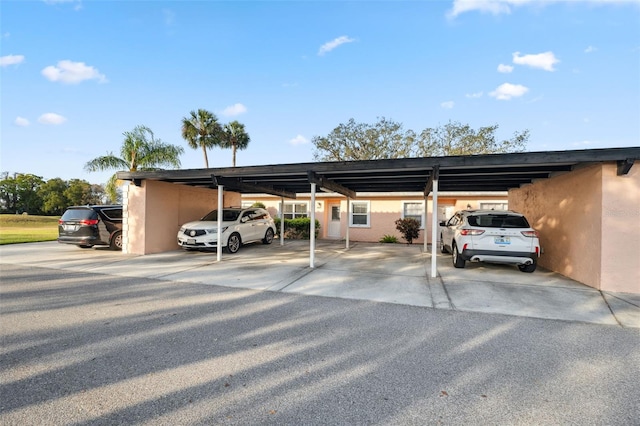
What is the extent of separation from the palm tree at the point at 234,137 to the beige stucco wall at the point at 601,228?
22.2 metres

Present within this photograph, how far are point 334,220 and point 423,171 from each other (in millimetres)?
10220

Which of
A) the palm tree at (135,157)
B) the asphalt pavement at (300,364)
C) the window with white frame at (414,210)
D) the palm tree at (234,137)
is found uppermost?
the palm tree at (234,137)

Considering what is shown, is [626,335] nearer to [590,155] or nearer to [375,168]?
[590,155]

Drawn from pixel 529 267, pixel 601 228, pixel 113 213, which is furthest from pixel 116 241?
pixel 601 228

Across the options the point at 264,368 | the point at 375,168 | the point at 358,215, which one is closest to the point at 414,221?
the point at 358,215

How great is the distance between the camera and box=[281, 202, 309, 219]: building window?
1870 centimetres

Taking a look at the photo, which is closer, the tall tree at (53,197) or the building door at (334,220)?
the building door at (334,220)

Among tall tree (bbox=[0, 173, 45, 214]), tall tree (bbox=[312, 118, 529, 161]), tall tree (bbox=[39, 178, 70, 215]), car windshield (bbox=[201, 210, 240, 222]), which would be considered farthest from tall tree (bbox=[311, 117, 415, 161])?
tall tree (bbox=[0, 173, 45, 214])

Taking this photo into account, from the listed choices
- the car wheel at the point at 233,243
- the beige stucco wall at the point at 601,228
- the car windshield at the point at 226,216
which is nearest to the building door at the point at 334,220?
the car windshield at the point at 226,216

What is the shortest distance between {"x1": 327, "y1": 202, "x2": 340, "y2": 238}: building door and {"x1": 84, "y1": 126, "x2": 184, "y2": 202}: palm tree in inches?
424

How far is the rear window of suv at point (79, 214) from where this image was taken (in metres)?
10.1

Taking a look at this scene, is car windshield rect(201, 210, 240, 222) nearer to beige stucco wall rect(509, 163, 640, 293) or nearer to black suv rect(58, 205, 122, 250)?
black suv rect(58, 205, 122, 250)

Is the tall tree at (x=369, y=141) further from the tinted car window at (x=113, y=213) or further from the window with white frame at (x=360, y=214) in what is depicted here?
the tinted car window at (x=113, y=213)

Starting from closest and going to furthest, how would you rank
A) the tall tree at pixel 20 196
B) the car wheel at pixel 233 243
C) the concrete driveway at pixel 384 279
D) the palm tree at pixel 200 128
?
the concrete driveway at pixel 384 279 → the car wheel at pixel 233 243 → the palm tree at pixel 200 128 → the tall tree at pixel 20 196
